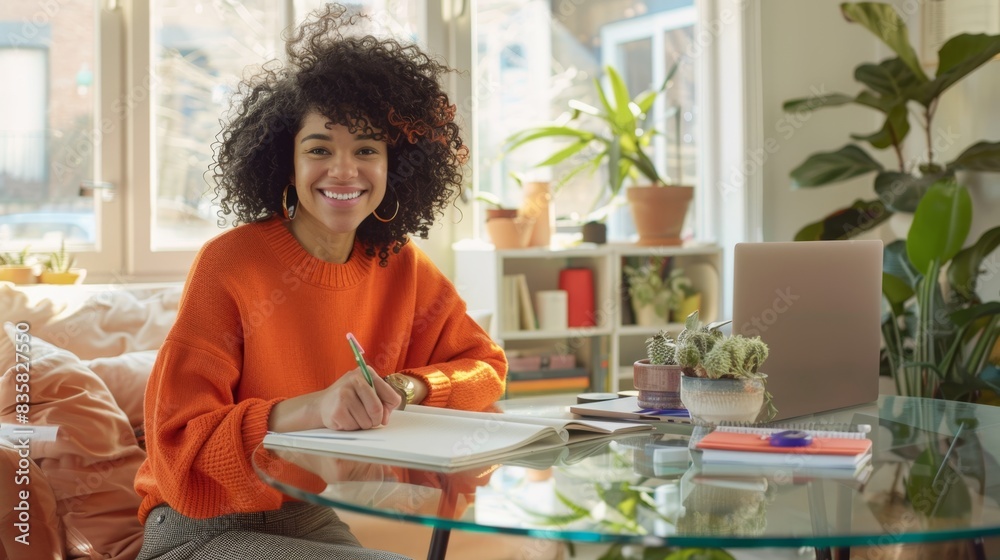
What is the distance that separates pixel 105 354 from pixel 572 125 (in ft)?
7.53

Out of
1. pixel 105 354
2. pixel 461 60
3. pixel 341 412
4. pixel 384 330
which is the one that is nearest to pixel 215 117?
pixel 461 60

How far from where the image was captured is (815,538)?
923 mm

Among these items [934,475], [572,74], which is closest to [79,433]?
[934,475]

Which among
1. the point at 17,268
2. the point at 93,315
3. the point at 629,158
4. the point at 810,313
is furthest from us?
the point at 629,158

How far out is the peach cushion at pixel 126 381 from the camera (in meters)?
2.02

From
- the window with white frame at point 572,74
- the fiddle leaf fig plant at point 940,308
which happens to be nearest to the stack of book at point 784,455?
the fiddle leaf fig plant at point 940,308

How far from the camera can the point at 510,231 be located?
3387 millimetres

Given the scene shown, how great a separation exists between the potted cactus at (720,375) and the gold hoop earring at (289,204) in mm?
737

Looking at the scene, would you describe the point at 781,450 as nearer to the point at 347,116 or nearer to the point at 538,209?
the point at 347,116

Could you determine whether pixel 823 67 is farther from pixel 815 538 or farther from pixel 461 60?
pixel 815 538

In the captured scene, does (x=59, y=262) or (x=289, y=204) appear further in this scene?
(x=59, y=262)

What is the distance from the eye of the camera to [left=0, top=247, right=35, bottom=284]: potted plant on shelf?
264cm

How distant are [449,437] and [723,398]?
39cm

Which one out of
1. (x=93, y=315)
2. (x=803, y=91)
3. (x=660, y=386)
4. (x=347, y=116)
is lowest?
(x=660, y=386)
